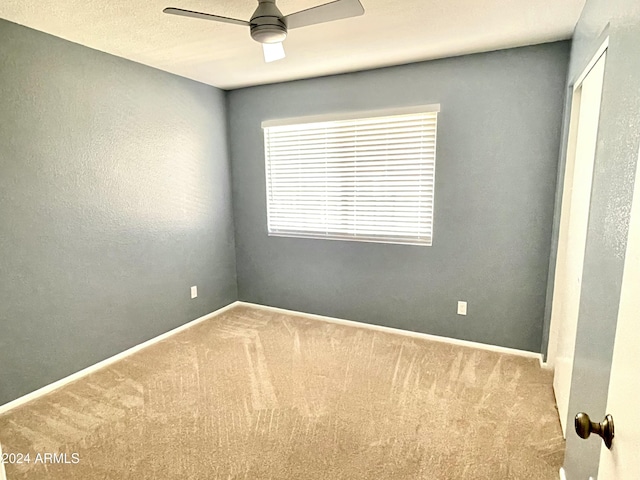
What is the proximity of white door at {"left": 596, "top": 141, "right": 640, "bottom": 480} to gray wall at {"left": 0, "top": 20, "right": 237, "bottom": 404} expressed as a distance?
2.96 m

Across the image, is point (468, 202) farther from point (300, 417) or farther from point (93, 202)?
point (93, 202)

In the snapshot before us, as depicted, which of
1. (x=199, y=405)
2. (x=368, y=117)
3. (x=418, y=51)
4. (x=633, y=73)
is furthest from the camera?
(x=368, y=117)

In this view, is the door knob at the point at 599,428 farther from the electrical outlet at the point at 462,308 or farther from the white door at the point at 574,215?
the electrical outlet at the point at 462,308

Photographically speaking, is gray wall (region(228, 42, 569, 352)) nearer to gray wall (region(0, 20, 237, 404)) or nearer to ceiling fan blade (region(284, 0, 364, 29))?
gray wall (region(0, 20, 237, 404))

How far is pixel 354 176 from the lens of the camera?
132 inches

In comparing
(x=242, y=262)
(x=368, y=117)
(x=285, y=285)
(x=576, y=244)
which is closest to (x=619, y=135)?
(x=576, y=244)

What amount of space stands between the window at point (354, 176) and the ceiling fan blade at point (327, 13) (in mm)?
1454

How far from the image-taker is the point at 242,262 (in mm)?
4113

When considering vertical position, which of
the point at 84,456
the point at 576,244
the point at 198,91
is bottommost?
the point at 84,456

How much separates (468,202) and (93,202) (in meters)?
2.87

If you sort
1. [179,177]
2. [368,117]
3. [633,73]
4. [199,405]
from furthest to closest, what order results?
[179,177] → [368,117] → [199,405] → [633,73]

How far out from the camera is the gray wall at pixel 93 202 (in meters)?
2.31

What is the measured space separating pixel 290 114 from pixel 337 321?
208cm

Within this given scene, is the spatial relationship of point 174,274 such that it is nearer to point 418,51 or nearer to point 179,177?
point 179,177
